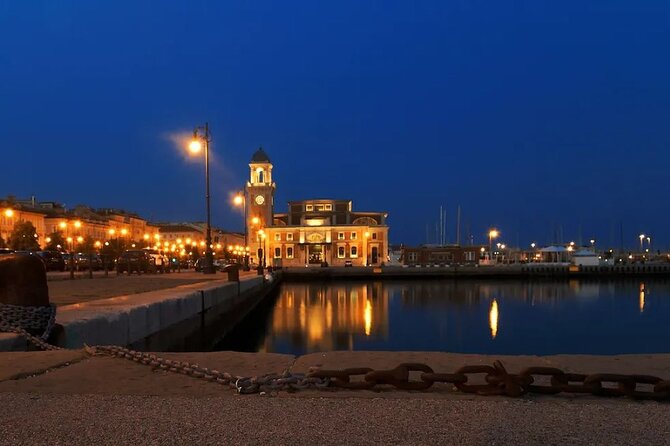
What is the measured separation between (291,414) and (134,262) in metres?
41.3

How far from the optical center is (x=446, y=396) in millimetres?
4582

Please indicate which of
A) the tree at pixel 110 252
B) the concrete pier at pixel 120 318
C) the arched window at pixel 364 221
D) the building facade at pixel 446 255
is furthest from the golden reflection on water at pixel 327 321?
the arched window at pixel 364 221

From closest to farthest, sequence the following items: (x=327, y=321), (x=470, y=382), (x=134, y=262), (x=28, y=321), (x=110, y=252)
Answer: (x=470, y=382) → (x=28, y=321) → (x=327, y=321) → (x=134, y=262) → (x=110, y=252)

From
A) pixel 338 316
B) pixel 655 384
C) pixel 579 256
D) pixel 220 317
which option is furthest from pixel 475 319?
pixel 579 256

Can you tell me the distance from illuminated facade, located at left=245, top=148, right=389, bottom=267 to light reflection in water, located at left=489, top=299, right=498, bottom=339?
80.5 metres

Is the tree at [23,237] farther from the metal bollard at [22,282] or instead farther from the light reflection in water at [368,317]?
the metal bollard at [22,282]

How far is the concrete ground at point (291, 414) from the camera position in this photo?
3602 millimetres

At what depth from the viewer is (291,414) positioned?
412cm

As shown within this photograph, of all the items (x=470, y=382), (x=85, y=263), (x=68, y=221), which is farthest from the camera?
(x=68, y=221)

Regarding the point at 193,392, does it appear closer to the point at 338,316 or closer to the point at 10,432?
the point at 10,432

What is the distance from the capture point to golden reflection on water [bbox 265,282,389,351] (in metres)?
25.7

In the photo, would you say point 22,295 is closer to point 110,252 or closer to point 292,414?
point 292,414

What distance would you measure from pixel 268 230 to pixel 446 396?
126 m

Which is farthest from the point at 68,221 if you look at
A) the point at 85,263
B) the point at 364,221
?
the point at 85,263
